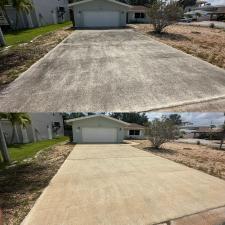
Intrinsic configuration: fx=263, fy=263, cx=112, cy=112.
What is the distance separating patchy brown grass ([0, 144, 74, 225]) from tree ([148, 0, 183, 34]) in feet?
51.9

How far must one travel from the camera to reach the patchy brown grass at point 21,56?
11.1 meters

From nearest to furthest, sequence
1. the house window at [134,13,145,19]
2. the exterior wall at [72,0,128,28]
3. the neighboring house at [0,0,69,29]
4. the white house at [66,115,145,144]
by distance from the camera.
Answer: the white house at [66,115,145,144] < the exterior wall at [72,0,128,28] < the neighboring house at [0,0,69,29] < the house window at [134,13,145,19]

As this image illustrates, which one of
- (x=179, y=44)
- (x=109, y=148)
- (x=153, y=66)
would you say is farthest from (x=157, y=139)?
(x=179, y=44)

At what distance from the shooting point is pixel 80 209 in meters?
4.45

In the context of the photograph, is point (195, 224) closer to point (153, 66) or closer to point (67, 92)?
point (67, 92)

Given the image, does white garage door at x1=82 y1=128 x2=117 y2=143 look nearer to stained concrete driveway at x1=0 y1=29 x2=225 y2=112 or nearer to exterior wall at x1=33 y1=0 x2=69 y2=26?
stained concrete driveway at x1=0 y1=29 x2=225 y2=112

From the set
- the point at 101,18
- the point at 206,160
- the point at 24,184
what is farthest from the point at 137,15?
the point at 24,184

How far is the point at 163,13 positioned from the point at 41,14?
15226 mm

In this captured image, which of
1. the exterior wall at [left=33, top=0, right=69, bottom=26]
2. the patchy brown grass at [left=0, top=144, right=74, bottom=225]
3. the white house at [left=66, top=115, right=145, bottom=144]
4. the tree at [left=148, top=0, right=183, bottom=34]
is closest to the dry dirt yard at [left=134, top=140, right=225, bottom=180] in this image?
the white house at [left=66, top=115, right=145, bottom=144]

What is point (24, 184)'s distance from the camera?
6.48 metres

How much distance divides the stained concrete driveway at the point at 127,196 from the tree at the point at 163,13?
1711cm

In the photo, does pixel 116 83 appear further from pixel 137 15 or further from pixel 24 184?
pixel 137 15

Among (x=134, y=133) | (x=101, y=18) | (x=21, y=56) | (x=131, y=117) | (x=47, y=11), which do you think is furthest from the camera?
(x=47, y=11)

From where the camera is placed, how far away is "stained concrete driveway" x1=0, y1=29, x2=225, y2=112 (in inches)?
309
